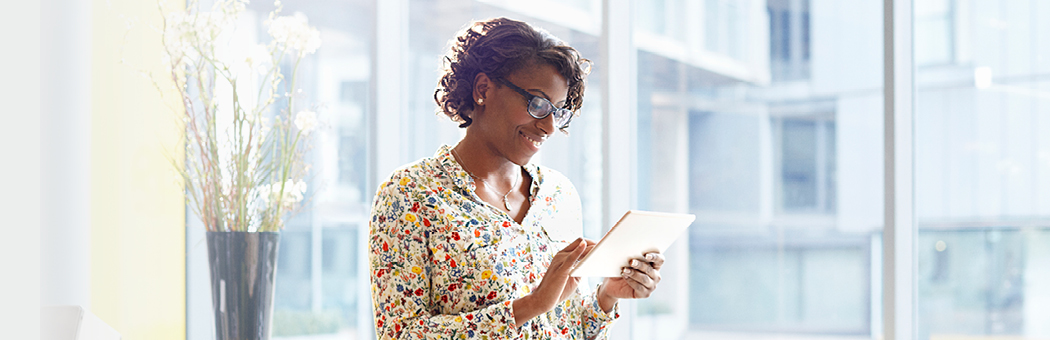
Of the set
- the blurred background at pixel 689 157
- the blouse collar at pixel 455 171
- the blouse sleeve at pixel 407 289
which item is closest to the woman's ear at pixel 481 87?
the blouse collar at pixel 455 171

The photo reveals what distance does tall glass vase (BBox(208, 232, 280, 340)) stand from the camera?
3.00 m

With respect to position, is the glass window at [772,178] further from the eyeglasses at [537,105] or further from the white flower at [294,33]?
the eyeglasses at [537,105]

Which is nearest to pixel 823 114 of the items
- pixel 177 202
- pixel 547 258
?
pixel 547 258

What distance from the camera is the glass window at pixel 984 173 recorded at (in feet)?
7.43

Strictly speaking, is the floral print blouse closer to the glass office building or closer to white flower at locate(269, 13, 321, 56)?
the glass office building

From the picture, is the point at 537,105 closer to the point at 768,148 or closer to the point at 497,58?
the point at 497,58

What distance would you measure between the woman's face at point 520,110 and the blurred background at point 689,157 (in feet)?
2.26

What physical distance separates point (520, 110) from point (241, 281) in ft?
6.17

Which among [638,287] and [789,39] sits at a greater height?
[789,39]

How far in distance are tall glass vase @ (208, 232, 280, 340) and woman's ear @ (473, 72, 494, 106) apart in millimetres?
1717

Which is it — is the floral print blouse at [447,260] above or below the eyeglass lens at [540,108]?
below

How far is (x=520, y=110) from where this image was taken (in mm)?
1518

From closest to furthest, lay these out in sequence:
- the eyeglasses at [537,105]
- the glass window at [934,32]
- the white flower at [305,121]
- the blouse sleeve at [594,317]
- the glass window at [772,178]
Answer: the eyeglasses at [537,105]
the blouse sleeve at [594,317]
the glass window at [934,32]
the glass window at [772,178]
the white flower at [305,121]

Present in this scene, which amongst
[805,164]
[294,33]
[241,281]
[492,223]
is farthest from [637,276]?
[294,33]
